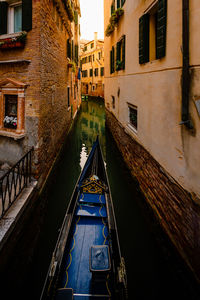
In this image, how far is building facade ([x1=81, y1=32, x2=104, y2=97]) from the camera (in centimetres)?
2889

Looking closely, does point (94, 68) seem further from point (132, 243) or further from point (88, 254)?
point (88, 254)

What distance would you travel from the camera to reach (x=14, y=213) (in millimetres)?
3568

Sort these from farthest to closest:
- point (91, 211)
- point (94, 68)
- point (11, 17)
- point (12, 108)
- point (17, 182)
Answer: point (94, 68)
point (12, 108)
point (11, 17)
point (17, 182)
point (91, 211)

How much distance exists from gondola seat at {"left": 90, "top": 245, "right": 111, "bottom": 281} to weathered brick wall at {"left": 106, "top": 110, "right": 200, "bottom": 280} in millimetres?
1176

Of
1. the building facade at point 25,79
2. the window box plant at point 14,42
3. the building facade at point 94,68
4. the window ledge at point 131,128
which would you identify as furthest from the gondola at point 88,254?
the building facade at point 94,68

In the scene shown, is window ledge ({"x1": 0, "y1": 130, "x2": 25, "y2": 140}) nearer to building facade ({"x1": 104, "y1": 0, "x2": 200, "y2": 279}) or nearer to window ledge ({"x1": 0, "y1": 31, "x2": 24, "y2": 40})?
window ledge ({"x1": 0, "y1": 31, "x2": 24, "y2": 40})

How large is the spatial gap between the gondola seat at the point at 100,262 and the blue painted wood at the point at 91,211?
1.27m

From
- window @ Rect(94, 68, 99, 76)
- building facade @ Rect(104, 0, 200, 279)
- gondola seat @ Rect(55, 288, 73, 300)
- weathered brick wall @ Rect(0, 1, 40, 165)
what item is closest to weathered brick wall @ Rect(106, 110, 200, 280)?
building facade @ Rect(104, 0, 200, 279)

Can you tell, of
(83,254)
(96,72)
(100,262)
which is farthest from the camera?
(96,72)

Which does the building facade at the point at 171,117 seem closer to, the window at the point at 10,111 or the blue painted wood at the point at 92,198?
the blue painted wood at the point at 92,198

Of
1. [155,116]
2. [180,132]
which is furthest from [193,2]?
[155,116]

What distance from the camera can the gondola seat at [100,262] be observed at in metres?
2.21

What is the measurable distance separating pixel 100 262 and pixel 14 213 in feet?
6.42

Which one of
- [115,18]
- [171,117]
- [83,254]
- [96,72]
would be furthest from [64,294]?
[96,72]
